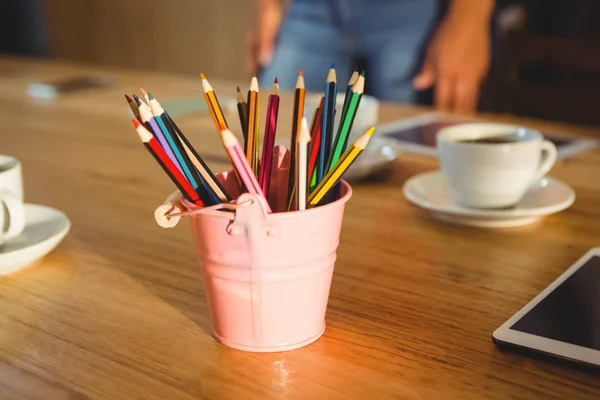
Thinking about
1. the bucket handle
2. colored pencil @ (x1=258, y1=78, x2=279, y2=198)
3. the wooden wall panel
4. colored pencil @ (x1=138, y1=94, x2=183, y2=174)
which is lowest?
the wooden wall panel

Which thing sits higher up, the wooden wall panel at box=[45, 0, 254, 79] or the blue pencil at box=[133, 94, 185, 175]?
the blue pencil at box=[133, 94, 185, 175]

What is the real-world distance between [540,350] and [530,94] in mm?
2016

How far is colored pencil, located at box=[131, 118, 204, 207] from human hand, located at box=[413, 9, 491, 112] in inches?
53.7

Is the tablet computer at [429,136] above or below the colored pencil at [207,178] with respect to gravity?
below

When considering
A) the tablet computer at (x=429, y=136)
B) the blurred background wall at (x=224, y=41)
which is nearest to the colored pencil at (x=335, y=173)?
the tablet computer at (x=429, y=136)

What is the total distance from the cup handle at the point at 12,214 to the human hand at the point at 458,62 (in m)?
1.29

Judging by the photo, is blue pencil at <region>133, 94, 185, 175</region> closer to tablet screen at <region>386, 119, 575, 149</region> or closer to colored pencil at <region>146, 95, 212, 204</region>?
colored pencil at <region>146, 95, 212, 204</region>

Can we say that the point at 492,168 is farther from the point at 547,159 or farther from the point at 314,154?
the point at 314,154

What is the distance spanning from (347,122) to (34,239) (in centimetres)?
37

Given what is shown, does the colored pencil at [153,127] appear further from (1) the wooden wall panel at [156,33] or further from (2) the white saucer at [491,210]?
(1) the wooden wall panel at [156,33]

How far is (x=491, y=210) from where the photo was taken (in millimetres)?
752

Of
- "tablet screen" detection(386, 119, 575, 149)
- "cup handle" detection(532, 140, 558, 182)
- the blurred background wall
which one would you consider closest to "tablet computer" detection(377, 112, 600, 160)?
"tablet screen" detection(386, 119, 575, 149)

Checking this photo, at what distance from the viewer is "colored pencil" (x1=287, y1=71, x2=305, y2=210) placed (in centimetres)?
48

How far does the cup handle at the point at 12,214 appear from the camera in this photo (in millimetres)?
629
